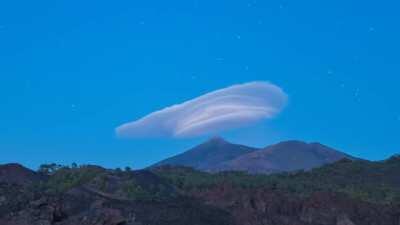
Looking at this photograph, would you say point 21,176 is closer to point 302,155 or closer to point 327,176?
point 327,176

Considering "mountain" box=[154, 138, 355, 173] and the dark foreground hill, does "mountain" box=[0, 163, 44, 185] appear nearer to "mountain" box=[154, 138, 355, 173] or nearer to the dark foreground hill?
the dark foreground hill

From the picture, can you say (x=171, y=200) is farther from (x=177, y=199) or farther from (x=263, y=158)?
(x=263, y=158)

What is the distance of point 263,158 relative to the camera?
540 ft

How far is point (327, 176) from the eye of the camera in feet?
228

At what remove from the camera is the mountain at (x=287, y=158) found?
156425 mm

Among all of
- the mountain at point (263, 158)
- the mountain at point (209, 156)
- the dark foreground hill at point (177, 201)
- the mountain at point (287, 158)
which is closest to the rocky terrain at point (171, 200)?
the dark foreground hill at point (177, 201)

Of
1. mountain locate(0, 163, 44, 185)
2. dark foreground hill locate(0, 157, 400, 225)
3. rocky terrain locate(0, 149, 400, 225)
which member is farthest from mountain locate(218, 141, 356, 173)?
mountain locate(0, 163, 44, 185)

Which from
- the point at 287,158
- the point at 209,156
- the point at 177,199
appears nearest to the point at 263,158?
the point at 287,158

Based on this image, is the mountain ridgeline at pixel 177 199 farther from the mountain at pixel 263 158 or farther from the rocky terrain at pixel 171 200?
the mountain at pixel 263 158

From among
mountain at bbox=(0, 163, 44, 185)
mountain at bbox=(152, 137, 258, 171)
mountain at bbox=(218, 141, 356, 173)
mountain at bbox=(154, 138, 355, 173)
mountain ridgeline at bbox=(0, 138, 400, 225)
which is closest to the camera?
mountain ridgeline at bbox=(0, 138, 400, 225)

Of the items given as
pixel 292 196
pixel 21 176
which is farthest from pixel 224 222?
pixel 21 176

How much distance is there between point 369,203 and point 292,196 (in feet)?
18.2

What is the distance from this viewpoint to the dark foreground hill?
38969 mm

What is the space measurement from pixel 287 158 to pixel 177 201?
126 meters
